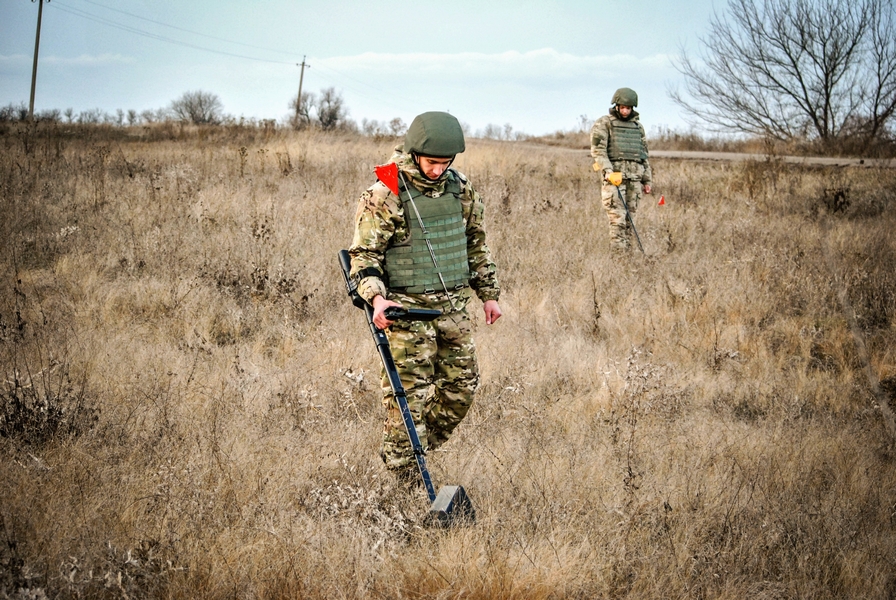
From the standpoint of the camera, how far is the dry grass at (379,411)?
2863 mm

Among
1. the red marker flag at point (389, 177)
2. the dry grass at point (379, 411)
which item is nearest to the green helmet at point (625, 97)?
the dry grass at point (379, 411)

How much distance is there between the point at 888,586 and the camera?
3.05 m

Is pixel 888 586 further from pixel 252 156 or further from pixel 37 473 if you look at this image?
pixel 252 156

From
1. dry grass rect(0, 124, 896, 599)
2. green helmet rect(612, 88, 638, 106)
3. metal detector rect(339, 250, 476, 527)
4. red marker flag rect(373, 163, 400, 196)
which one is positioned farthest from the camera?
green helmet rect(612, 88, 638, 106)

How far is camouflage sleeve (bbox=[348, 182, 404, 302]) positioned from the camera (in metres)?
3.19

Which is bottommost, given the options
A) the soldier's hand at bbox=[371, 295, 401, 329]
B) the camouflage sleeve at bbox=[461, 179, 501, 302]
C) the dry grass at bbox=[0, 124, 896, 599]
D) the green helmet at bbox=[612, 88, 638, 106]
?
the dry grass at bbox=[0, 124, 896, 599]

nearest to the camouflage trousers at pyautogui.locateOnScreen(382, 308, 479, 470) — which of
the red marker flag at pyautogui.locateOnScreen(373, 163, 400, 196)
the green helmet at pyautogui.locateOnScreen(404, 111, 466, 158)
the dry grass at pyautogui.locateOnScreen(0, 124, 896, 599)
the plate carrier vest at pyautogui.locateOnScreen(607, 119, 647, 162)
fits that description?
the dry grass at pyautogui.locateOnScreen(0, 124, 896, 599)

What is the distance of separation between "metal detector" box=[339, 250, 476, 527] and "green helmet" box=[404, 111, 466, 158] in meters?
0.71

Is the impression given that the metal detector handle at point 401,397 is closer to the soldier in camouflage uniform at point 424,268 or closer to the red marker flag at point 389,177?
the soldier in camouflage uniform at point 424,268

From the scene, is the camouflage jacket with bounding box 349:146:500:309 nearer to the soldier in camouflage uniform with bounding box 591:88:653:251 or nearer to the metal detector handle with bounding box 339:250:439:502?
the metal detector handle with bounding box 339:250:439:502

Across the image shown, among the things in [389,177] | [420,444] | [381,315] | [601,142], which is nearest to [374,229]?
[389,177]

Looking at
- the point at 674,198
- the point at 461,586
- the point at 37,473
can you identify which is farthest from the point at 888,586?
the point at 674,198

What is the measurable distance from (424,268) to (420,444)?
0.86 metres

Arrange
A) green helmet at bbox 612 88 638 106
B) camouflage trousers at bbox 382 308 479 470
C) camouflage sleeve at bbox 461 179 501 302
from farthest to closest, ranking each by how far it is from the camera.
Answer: green helmet at bbox 612 88 638 106 < camouflage sleeve at bbox 461 179 501 302 < camouflage trousers at bbox 382 308 479 470
